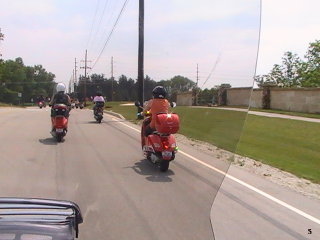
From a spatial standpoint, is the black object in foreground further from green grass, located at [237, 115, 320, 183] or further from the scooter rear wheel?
the scooter rear wheel

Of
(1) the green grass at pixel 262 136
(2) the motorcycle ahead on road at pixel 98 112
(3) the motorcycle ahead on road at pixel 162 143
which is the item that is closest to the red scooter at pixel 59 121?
(1) the green grass at pixel 262 136

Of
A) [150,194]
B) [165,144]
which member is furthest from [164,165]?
[150,194]

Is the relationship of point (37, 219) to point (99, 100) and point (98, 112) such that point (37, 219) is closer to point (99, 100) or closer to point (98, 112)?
point (98, 112)

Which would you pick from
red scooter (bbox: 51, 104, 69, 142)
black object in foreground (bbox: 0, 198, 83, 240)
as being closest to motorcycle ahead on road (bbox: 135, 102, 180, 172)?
red scooter (bbox: 51, 104, 69, 142)

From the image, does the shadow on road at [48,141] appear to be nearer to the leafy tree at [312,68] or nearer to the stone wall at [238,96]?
the stone wall at [238,96]

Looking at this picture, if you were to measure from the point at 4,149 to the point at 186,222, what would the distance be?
8.17 meters

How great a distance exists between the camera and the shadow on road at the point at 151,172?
363 inches

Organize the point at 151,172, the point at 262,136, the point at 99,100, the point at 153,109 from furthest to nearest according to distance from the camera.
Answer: the point at 99,100 < the point at 262,136 < the point at 153,109 < the point at 151,172

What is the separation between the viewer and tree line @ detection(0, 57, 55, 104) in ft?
459

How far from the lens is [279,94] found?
1517 inches

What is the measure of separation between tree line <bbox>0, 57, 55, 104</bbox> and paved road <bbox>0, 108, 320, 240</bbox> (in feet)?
423

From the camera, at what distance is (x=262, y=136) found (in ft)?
65.2

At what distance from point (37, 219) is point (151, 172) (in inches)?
287

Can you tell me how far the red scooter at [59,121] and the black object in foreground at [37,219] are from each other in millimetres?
11932
